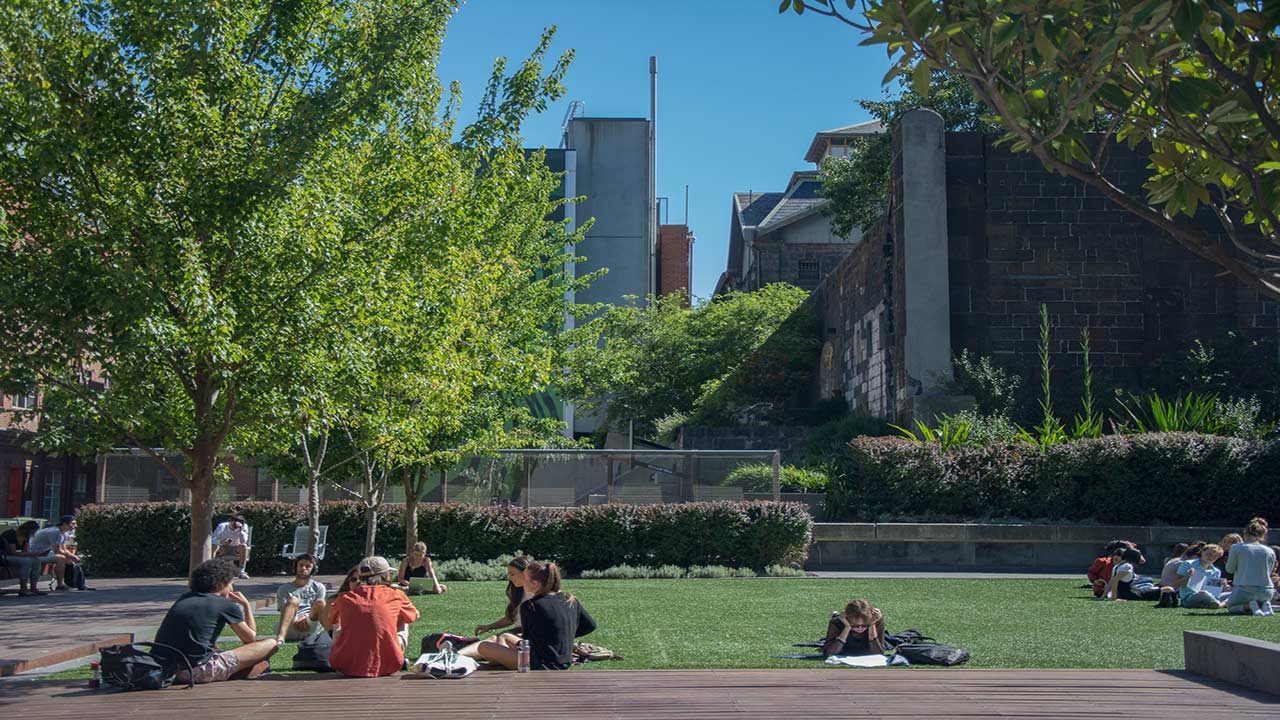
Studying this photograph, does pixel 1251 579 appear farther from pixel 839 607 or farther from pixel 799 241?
pixel 799 241

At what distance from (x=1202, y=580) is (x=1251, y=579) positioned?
1.17 m

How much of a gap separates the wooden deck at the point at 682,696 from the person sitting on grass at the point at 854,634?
2.69 feet

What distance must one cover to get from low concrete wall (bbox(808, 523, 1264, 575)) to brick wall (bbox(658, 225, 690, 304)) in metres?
56.3

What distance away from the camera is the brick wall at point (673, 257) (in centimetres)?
7950

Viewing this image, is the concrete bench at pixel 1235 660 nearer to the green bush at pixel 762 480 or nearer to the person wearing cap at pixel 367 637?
the person wearing cap at pixel 367 637

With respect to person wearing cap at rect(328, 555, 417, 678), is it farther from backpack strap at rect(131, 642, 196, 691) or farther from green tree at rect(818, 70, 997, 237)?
green tree at rect(818, 70, 997, 237)

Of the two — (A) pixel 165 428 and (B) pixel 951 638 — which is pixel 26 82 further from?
(B) pixel 951 638

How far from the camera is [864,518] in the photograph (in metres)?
24.5

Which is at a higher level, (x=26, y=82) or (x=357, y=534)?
(x=26, y=82)

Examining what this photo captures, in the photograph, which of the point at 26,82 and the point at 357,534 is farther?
the point at 357,534

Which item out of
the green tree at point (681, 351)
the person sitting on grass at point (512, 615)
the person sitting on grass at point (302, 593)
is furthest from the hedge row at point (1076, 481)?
the green tree at point (681, 351)

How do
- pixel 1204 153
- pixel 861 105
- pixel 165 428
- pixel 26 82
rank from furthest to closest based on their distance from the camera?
1. pixel 861 105
2. pixel 165 428
3. pixel 26 82
4. pixel 1204 153

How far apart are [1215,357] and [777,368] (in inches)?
595

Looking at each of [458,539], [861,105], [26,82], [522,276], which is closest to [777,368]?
[861,105]
